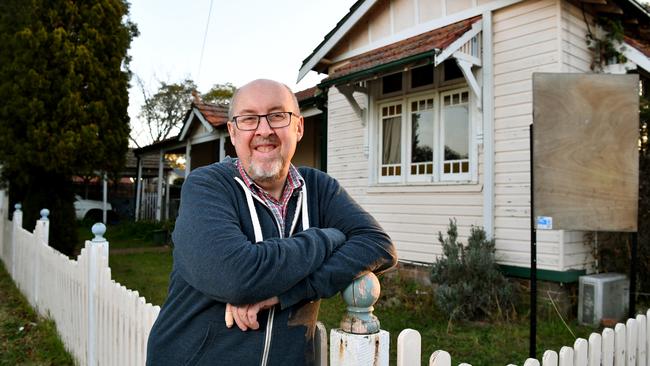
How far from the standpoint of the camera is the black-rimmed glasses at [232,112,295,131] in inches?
63.6

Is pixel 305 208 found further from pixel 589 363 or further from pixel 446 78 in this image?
pixel 446 78

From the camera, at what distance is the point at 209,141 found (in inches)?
561

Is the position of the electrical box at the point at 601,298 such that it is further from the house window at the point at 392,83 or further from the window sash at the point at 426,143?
the house window at the point at 392,83

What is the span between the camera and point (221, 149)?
40.8 feet

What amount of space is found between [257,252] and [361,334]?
383 mm

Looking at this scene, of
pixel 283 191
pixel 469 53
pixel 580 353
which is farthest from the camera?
pixel 469 53

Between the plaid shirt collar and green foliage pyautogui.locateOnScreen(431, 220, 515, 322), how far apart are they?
13.7 ft

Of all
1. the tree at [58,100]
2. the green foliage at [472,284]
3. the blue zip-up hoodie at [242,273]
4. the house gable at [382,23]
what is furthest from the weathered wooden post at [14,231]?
the blue zip-up hoodie at [242,273]

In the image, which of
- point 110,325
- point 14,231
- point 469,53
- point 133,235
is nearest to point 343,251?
point 110,325

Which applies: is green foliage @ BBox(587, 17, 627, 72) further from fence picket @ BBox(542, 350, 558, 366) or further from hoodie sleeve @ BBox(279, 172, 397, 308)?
hoodie sleeve @ BBox(279, 172, 397, 308)

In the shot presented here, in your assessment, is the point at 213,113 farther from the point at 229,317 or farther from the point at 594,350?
the point at 229,317

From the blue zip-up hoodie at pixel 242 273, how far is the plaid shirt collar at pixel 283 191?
25 mm

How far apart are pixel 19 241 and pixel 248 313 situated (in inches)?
281

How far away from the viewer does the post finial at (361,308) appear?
1.36 m
